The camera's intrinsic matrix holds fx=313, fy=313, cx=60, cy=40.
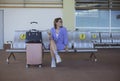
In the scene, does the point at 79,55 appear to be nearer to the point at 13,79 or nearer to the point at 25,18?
the point at 25,18

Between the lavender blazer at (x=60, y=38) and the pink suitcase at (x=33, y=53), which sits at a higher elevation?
the lavender blazer at (x=60, y=38)

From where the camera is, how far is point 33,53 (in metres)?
9.24

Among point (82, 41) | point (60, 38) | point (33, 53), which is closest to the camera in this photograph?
point (33, 53)

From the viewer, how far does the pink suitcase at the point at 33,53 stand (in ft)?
30.3

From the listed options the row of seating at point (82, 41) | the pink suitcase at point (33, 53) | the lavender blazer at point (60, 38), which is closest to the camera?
the pink suitcase at point (33, 53)

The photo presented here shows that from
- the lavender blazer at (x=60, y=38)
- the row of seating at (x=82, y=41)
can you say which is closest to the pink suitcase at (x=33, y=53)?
the lavender blazer at (x=60, y=38)

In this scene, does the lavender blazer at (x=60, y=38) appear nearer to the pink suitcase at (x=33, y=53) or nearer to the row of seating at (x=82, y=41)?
the pink suitcase at (x=33, y=53)

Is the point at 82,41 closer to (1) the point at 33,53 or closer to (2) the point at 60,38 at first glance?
(2) the point at 60,38

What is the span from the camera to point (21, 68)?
9.16 meters

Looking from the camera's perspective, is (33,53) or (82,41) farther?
(82,41)

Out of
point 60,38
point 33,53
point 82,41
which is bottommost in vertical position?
point 33,53

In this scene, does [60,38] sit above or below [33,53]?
above

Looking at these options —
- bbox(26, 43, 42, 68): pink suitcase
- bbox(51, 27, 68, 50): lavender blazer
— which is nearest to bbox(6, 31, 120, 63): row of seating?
bbox(51, 27, 68, 50): lavender blazer

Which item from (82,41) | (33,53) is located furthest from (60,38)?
(82,41)
